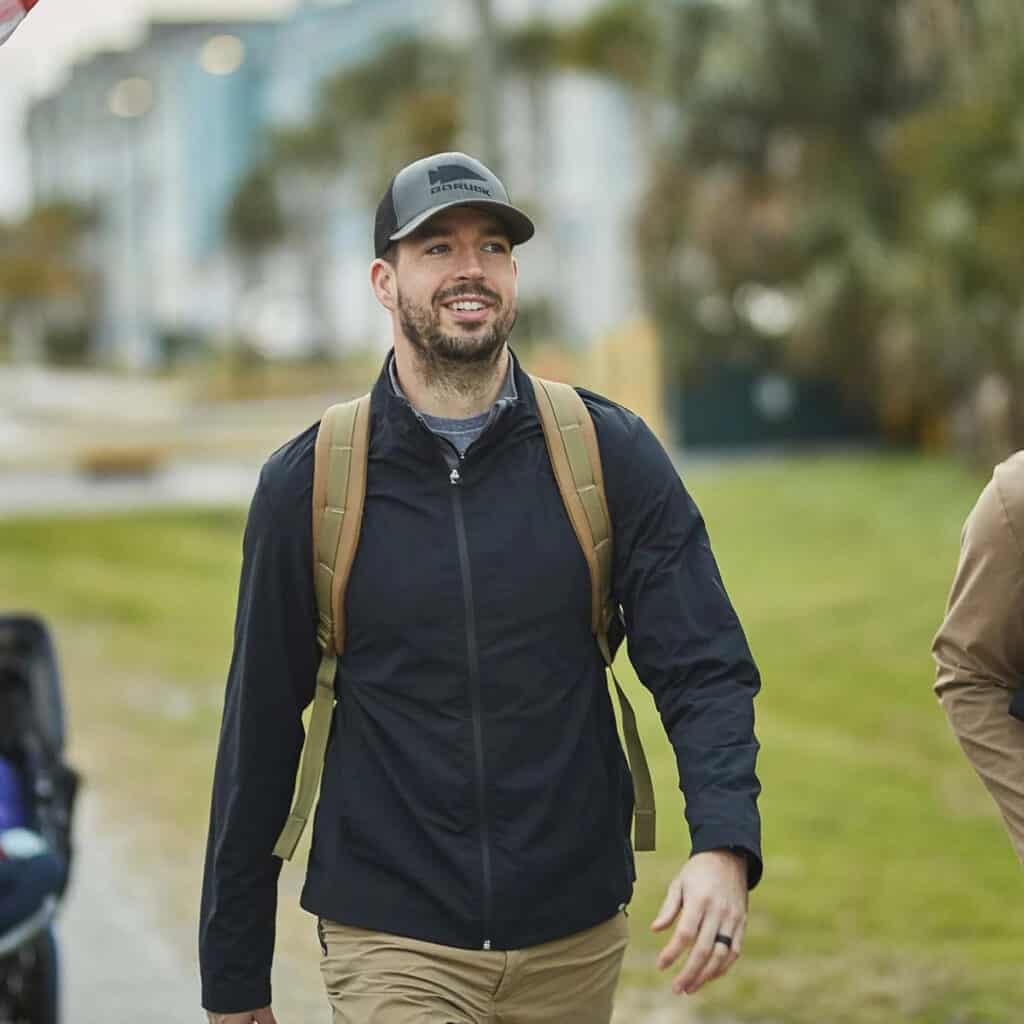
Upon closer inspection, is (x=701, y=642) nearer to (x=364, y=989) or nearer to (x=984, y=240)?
(x=364, y=989)

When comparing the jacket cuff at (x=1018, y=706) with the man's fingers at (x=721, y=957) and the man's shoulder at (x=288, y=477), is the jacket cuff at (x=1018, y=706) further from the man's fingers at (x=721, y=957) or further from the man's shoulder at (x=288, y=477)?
the man's shoulder at (x=288, y=477)

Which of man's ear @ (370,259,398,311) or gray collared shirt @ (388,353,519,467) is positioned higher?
man's ear @ (370,259,398,311)

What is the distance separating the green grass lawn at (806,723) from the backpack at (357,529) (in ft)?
12.0

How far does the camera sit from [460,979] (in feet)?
11.4

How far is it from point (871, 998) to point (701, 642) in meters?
4.11

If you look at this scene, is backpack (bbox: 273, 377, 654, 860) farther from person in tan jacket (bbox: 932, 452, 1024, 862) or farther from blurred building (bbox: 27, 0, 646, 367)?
blurred building (bbox: 27, 0, 646, 367)

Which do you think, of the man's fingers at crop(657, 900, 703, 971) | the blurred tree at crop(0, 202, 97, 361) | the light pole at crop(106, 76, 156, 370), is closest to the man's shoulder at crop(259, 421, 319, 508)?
the man's fingers at crop(657, 900, 703, 971)

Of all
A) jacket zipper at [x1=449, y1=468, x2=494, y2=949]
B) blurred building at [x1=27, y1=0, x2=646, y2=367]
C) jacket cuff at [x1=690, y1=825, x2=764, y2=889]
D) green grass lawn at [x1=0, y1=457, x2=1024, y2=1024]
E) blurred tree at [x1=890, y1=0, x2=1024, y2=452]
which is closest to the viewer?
jacket cuff at [x1=690, y1=825, x2=764, y2=889]

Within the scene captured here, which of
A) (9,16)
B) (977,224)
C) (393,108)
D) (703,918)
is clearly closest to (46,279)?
(393,108)

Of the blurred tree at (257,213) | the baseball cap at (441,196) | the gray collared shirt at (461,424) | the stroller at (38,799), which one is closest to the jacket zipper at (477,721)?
the gray collared shirt at (461,424)

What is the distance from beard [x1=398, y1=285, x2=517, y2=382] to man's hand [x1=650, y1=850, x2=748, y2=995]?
87 centimetres

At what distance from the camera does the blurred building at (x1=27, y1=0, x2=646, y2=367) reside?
42844mm

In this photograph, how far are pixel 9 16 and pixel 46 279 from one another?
256 ft

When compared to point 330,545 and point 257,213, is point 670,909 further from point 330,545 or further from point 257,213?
point 257,213
